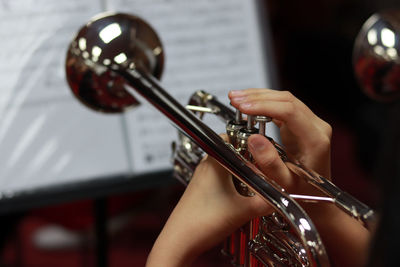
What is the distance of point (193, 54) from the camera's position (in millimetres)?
1096

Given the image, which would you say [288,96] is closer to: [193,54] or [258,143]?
[258,143]

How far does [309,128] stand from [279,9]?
10.0 feet

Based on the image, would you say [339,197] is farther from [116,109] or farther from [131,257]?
[131,257]

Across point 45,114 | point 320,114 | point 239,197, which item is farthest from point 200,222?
point 45,114

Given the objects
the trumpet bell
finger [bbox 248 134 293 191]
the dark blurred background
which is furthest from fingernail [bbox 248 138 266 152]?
the trumpet bell

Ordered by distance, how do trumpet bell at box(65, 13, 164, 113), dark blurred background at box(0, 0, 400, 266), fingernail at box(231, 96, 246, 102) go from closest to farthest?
fingernail at box(231, 96, 246, 102) → trumpet bell at box(65, 13, 164, 113) → dark blurred background at box(0, 0, 400, 266)

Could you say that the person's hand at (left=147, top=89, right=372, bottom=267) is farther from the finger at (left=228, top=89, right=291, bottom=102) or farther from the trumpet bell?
the trumpet bell

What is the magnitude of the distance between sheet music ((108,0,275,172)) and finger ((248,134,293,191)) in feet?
1.88

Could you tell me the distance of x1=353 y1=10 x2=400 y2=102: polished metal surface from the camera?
0.26 metres

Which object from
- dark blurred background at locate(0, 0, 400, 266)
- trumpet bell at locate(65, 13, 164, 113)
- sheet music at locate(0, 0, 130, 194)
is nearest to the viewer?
trumpet bell at locate(65, 13, 164, 113)

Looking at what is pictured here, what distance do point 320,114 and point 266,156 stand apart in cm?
21

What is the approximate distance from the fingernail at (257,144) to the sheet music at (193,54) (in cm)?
58

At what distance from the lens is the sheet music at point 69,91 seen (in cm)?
99

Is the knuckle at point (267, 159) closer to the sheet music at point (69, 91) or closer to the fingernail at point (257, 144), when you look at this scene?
the fingernail at point (257, 144)
